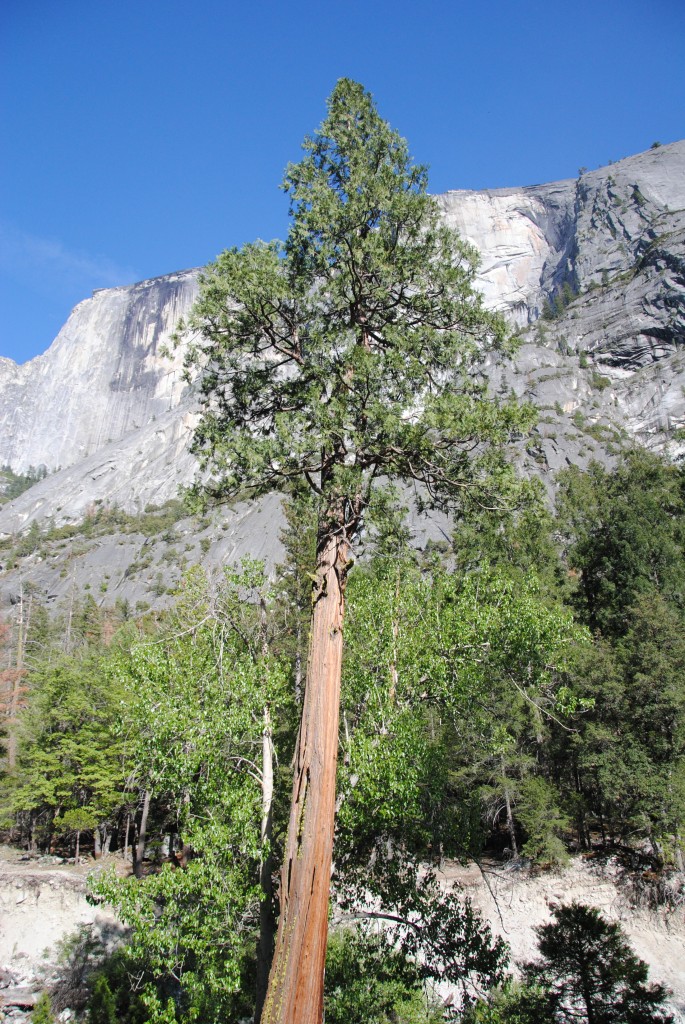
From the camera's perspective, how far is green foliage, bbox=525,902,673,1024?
24.2 ft

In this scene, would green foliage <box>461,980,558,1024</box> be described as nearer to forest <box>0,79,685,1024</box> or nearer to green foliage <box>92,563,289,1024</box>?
forest <box>0,79,685,1024</box>

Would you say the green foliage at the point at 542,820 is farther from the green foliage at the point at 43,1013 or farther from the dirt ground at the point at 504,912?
the green foliage at the point at 43,1013

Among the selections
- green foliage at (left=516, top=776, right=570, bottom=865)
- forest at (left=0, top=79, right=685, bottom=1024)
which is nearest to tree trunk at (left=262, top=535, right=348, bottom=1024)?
forest at (left=0, top=79, right=685, bottom=1024)

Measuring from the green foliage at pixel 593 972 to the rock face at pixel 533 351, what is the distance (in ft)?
148

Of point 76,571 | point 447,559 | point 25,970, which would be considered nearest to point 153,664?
point 25,970

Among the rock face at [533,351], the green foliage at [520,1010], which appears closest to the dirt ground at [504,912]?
the green foliage at [520,1010]

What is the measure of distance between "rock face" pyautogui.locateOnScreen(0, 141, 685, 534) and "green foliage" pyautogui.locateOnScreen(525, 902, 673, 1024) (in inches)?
1773

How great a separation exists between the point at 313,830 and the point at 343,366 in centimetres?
495

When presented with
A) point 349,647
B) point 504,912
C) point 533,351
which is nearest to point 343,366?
point 349,647

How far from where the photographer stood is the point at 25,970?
16.8 metres

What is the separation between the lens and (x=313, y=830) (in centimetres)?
512

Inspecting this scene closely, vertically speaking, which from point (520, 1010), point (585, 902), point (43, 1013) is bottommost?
point (43, 1013)

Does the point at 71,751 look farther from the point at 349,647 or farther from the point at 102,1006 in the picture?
the point at 349,647

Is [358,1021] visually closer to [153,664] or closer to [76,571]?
[153,664]
